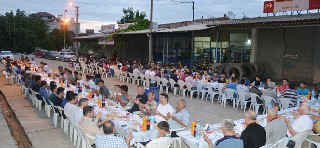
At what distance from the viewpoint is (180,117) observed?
6344 mm

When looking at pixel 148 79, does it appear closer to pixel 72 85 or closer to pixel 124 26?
pixel 72 85

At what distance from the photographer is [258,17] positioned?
23453mm

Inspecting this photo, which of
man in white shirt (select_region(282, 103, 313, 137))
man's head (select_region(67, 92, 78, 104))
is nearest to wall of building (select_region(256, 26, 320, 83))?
man in white shirt (select_region(282, 103, 313, 137))

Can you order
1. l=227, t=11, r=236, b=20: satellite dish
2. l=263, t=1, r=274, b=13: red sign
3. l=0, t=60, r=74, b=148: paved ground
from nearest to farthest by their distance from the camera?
l=0, t=60, r=74, b=148: paved ground, l=263, t=1, r=274, b=13: red sign, l=227, t=11, r=236, b=20: satellite dish

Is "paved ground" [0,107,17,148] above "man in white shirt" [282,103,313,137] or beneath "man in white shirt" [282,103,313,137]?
beneath

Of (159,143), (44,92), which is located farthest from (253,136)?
(44,92)

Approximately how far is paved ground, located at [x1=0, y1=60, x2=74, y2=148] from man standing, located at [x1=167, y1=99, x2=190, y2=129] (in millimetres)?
2637

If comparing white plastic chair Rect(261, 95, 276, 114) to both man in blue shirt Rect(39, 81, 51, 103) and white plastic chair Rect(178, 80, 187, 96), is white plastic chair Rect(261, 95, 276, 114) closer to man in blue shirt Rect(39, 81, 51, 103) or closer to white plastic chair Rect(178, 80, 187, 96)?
white plastic chair Rect(178, 80, 187, 96)

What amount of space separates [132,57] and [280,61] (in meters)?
16.6

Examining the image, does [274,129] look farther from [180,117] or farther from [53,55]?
[53,55]

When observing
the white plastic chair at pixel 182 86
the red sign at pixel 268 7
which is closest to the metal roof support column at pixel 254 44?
the red sign at pixel 268 7

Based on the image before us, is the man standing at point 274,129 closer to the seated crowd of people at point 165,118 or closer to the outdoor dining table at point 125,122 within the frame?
the seated crowd of people at point 165,118

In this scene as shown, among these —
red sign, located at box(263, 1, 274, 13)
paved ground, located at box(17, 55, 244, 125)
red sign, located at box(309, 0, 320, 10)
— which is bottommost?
paved ground, located at box(17, 55, 244, 125)

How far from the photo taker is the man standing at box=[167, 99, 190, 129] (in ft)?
20.7
